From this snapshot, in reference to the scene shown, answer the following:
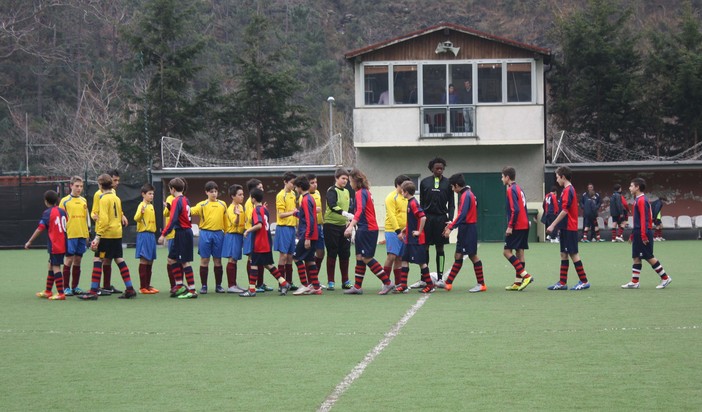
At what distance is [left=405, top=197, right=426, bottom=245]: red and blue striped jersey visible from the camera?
15422mm

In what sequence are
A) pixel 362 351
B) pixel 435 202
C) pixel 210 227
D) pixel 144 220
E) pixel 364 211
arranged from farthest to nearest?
pixel 210 227, pixel 144 220, pixel 435 202, pixel 364 211, pixel 362 351

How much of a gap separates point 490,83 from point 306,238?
68.3 ft

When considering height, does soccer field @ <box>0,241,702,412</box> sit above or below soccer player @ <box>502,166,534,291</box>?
below

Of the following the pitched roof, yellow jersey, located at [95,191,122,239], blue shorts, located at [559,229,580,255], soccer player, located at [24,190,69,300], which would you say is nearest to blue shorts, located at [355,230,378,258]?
blue shorts, located at [559,229,580,255]

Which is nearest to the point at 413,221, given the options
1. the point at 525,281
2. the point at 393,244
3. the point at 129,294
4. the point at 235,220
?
the point at 393,244

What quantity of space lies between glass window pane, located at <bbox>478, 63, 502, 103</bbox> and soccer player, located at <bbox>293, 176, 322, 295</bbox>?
19945 mm

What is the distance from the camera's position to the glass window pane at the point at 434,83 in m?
35.3

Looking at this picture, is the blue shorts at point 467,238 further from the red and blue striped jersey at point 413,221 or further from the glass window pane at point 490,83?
the glass window pane at point 490,83

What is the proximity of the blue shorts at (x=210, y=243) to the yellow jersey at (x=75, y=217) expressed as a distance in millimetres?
1761

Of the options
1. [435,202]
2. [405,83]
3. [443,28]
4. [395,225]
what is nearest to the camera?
[395,225]

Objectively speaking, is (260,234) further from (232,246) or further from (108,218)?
(108,218)

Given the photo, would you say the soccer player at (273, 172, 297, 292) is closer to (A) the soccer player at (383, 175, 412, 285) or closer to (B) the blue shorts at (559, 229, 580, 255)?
(A) the soccer player at (383, 175, 412, 285)

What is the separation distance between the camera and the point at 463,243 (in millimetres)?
15711

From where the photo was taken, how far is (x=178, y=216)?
1531 centimetres
